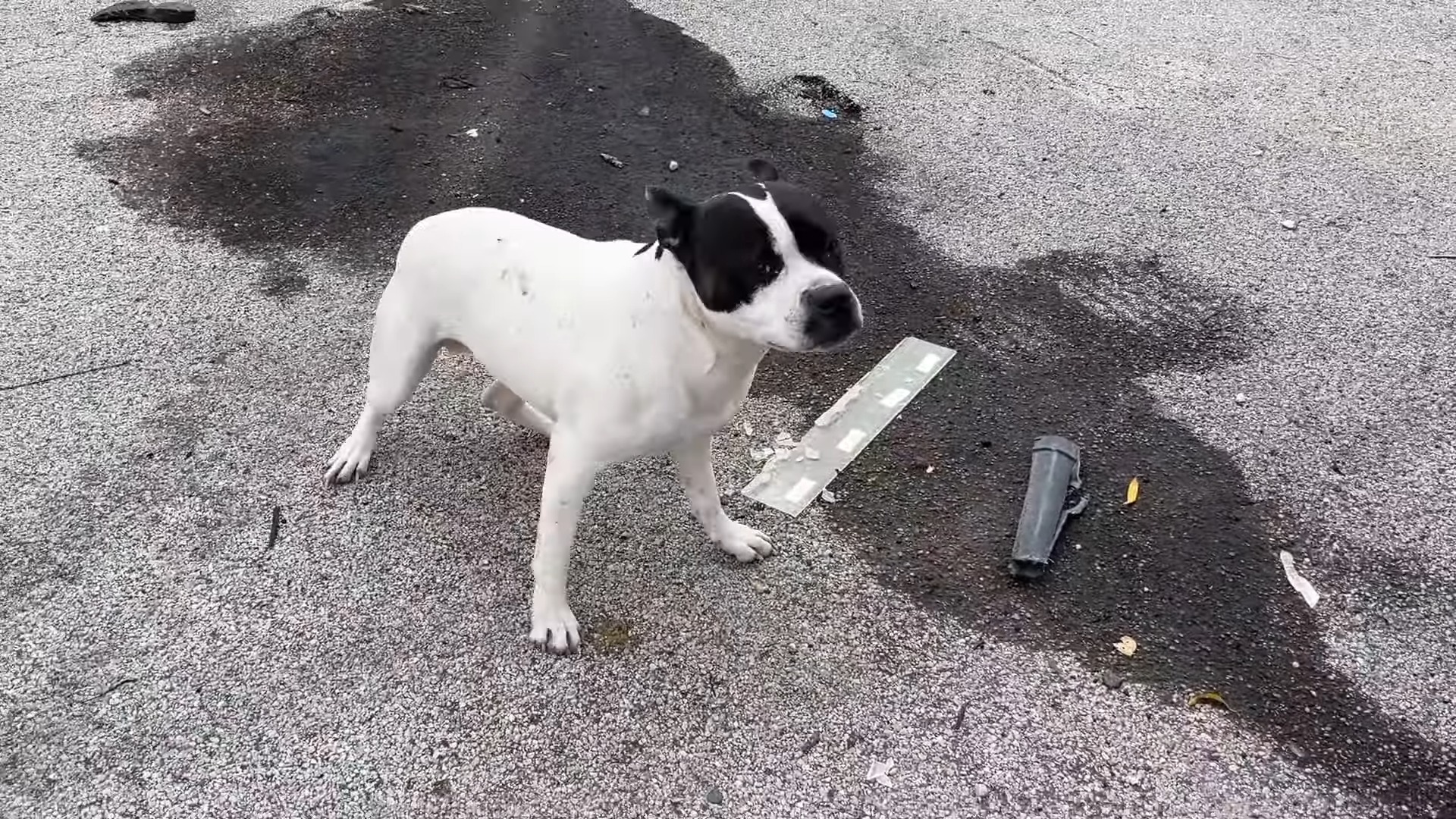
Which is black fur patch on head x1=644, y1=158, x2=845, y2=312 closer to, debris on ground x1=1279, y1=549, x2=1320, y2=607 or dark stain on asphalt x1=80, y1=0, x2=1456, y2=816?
dark stain on asphalt x1=80, y1=0, x2=1456, y2=816

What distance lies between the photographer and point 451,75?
542 centimetres

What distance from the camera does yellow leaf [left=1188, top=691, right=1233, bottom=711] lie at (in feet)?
7.86

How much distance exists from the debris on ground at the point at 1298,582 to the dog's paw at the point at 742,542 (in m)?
1.40

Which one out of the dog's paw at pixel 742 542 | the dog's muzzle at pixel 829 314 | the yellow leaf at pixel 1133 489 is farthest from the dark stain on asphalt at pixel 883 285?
the dog's muzzle at pixel 829 314

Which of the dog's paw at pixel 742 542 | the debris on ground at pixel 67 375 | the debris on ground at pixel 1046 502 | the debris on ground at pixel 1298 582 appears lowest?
the debris on ground at pixel 67 375

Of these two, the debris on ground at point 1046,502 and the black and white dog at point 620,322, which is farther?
the debris on ground at point 1046,502

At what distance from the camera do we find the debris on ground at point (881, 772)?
7.38ft

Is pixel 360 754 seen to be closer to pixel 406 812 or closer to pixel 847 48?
pixel 406 812

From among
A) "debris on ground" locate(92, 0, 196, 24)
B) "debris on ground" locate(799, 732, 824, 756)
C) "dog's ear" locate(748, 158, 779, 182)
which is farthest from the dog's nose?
"debris on ground" locate(92, 0, 196, 24)

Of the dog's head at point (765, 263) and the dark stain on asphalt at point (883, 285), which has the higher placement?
the dog's head at point (765, 263)

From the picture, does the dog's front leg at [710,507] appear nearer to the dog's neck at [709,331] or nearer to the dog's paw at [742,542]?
the dog's paw at [742,542]

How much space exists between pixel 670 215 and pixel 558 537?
88cm

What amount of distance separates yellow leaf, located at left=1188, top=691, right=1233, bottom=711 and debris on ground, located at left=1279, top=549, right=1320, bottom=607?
0.46 metres

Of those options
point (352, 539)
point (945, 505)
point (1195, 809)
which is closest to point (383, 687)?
point (352, 539)
